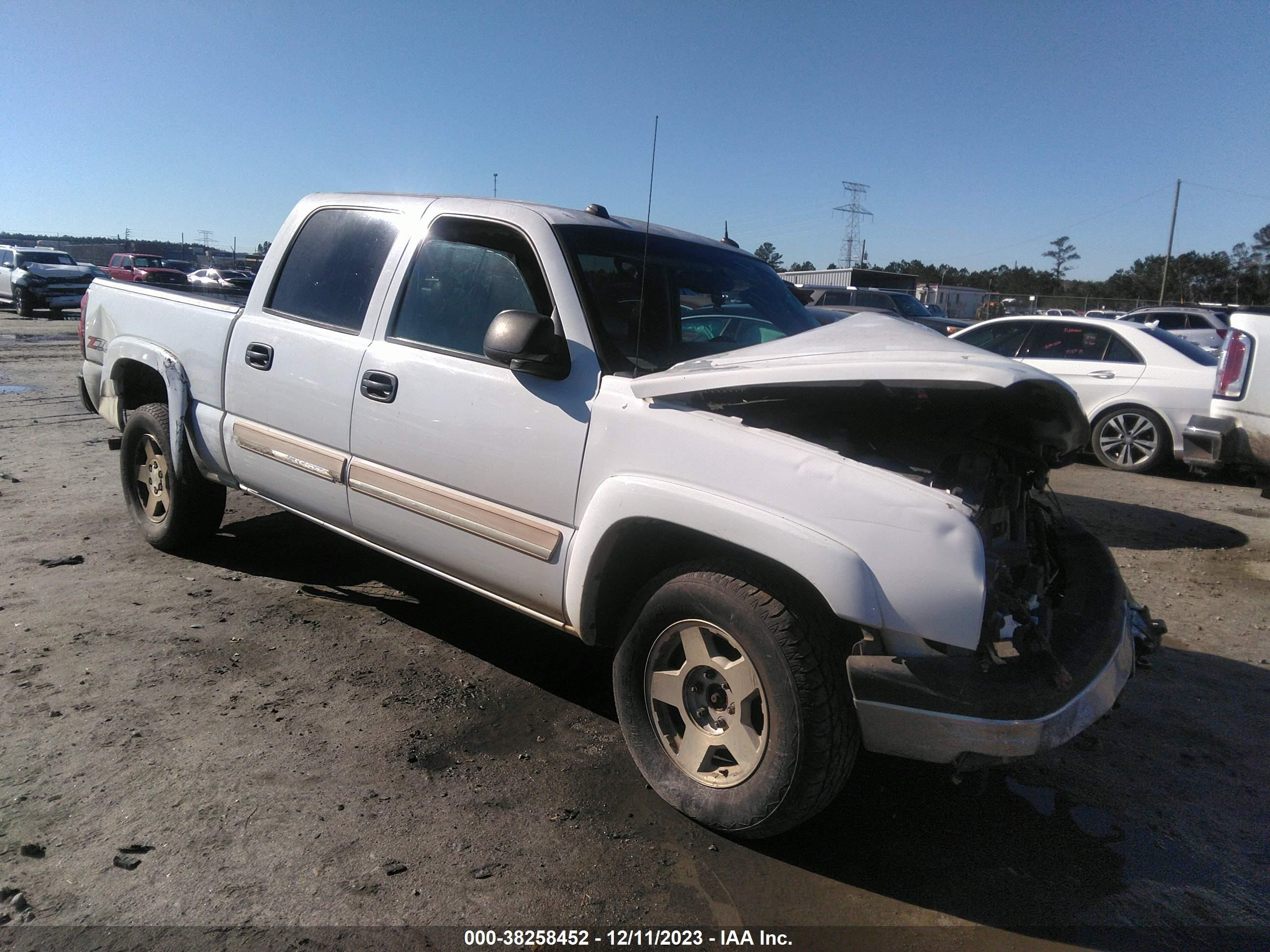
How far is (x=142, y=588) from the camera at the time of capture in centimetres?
455

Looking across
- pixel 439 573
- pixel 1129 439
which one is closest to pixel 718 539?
pixel 439 573

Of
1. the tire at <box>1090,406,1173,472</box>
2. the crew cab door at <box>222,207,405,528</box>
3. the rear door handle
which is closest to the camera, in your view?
the crew cab door at <box>222,207,405,528</box>

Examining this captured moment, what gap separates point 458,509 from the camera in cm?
334

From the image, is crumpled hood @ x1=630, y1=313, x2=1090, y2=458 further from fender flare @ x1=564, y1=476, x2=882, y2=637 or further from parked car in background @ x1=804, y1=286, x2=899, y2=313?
parked car in background @ x1=804, y1=286, x2=899, y2=313

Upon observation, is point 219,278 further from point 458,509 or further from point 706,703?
point 706,703

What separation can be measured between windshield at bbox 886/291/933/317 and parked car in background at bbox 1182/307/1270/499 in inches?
460

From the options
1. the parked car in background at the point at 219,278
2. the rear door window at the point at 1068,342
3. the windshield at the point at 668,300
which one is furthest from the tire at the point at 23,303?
the windshield at the point at 668,300

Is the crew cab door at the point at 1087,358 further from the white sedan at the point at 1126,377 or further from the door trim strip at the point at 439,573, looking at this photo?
the door trim strip at the point at 439,573

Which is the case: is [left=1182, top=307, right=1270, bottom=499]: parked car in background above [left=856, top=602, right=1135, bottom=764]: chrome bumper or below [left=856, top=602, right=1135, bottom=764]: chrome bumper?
above

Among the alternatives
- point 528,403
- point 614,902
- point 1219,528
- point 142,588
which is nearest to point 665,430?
point 528,403

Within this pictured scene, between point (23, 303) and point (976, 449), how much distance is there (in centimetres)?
2948

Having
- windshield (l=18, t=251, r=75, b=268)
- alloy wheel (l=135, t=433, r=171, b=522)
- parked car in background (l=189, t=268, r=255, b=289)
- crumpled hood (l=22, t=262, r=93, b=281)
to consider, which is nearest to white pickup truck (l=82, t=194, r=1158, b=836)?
alloy wheel (l=135, t=433, r=171, b=522)

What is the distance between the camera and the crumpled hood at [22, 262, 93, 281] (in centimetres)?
2466

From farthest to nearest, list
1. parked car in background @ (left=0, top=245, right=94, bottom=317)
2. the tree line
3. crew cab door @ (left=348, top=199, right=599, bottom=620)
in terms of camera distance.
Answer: the tree line
parked car in background @ (left=0, top=245, right=94, bottom=317)
crew cab door @ (left=348, top=199, right=599, bottom=620)
